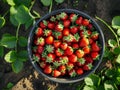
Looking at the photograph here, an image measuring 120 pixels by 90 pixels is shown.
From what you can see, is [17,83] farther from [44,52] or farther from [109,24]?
[109,24]

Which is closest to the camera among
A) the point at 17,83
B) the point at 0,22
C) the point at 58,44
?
the point at 58,44

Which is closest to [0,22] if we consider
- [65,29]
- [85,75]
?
[65,29]

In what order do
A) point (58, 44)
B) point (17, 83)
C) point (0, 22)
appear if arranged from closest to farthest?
point (58, 44), point (0, 22), point (17, 83)

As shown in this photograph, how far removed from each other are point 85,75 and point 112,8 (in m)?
0.46

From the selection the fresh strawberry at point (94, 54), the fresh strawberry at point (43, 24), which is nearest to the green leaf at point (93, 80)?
the fresh strawberry at point (94, 54)

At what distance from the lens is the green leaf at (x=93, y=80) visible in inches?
86.0

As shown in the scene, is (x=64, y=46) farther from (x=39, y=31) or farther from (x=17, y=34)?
(x=17, y=34)

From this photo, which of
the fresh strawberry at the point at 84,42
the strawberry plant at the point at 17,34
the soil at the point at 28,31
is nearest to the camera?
the fresh strawberry at the point at 84,42

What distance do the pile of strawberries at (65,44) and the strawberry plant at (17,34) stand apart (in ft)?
0.33

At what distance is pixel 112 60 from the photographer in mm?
2264

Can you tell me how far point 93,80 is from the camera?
220 centimetres

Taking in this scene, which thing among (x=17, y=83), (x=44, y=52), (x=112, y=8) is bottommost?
(x=17, y=83)

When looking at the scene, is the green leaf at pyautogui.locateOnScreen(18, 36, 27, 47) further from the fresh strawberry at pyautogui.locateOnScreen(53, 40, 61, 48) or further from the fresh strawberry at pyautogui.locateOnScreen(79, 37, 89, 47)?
the fresh strawberry at pyautogui.locateOnScreen(79, 37, 89, 47)

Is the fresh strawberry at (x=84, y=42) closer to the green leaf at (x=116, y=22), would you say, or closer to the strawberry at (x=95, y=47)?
the strawberry at (x=95, y=47)
